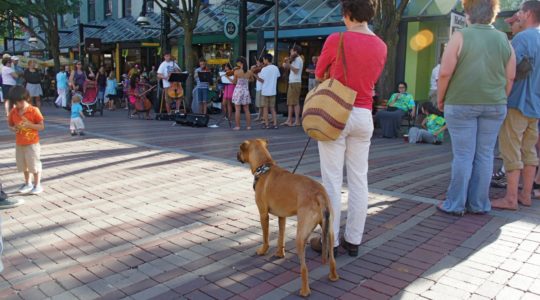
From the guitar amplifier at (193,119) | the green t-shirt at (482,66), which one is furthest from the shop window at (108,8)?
the green t-shirt at (482,66)

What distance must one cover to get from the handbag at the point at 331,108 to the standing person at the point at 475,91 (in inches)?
70.2

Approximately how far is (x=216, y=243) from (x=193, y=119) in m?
9.05

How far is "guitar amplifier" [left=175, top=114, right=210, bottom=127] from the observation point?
1270 centimetres

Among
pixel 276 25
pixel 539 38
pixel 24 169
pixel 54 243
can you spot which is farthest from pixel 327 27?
pixel 54 243

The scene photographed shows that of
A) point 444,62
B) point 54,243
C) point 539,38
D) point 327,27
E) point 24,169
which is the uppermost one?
point 327,27

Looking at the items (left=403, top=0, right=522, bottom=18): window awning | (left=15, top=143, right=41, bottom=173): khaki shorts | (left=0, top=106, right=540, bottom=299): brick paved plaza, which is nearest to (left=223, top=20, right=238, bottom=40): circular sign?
(left=403, top=0, right=522, bottom=18): window awning

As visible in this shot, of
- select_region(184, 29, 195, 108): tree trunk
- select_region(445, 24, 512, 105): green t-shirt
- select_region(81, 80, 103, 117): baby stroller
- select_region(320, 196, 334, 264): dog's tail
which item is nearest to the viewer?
select_region(320, 196, 334, 264): dog's tail

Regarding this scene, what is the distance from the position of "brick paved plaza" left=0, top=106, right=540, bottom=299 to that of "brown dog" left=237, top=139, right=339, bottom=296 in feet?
0.84

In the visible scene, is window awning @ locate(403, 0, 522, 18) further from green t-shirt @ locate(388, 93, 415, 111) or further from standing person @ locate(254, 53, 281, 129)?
standing person @ locate(254, 53, 281, 129)

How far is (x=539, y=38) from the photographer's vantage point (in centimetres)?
498

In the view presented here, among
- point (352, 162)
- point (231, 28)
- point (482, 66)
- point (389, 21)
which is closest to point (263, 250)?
point (352, 162)

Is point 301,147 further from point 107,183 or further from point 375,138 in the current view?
point 107,183

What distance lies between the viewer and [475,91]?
451 centimetres

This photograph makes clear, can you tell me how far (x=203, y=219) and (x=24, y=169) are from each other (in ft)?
8.41
